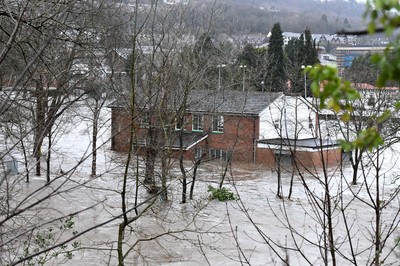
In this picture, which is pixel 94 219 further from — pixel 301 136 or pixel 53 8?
pixel 301 136

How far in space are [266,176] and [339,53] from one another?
72.1 ft

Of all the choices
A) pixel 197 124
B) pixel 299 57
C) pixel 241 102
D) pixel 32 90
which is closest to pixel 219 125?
pixel 197 124

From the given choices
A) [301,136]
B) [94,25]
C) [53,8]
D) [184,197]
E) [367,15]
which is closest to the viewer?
[367,15]

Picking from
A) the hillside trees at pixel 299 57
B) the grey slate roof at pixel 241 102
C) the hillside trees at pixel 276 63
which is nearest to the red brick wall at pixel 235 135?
the grey slate roof at pixel 241 102

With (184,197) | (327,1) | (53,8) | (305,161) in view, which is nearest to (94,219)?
(184,197)

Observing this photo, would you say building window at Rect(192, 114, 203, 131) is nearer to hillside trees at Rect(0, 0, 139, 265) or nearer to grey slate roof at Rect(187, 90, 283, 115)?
grey slate roof at Rect(187, 90, 283, 115)

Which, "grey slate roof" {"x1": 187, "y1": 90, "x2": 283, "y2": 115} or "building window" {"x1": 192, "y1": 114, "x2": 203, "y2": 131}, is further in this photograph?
"building window" {"x1": 192, "y1": 114, "x2": 203, "y2": 131}

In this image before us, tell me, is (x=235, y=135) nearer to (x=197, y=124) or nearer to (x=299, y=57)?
(x=197, y=124)

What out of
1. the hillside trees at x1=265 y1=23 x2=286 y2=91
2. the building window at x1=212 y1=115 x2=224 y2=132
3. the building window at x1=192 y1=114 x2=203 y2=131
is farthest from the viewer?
the hillside trees at x1=265 y1=23 x2=286 y2=91

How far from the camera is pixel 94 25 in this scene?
28.8ft

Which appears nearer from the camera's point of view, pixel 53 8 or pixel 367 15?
pixel 367 15

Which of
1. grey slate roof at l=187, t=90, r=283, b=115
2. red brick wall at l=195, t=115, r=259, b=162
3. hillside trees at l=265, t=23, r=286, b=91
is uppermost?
hillside trees at l=265, t=23, r=286, b=91

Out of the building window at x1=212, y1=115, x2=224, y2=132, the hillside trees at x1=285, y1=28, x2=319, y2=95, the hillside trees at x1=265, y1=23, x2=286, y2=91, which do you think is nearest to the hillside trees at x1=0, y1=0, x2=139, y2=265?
the building window at x1=212, y1=115, x2=224, y2=132

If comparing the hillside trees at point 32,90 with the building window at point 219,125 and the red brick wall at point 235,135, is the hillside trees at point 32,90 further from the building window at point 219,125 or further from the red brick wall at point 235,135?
the red brick wall at point 235,135
